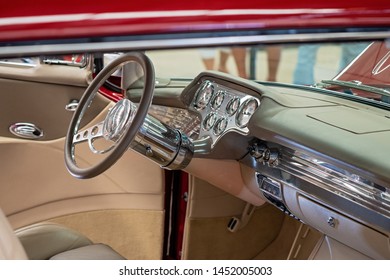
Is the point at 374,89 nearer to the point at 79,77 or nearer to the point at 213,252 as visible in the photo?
the point at 213,252

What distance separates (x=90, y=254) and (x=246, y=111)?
0.58m

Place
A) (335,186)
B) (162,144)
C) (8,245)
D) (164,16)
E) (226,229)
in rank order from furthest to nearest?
1. (226,229)
2. (162,144)
3. (335,186)
4. (8,245)
5. (164,16)

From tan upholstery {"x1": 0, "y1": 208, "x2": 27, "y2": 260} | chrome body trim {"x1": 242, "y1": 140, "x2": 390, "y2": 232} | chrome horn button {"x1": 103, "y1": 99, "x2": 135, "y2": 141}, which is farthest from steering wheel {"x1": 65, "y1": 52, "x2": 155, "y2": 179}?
chrome body trim {"x1": 242, "y1": 140, "x2": 390, "y2": 232}

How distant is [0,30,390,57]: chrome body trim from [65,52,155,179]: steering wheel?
1.11ft

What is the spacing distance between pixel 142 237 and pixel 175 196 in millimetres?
221

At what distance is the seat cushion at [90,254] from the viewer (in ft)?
4.72

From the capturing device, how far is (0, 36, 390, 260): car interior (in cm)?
116

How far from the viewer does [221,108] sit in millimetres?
1534

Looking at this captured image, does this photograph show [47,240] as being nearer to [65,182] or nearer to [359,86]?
[65,182]

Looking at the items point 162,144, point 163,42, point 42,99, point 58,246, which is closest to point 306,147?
point 162,144

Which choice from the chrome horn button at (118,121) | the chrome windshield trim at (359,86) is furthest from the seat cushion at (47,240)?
the chrome windshield trim at (359,86)

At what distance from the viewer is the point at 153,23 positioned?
0.61m

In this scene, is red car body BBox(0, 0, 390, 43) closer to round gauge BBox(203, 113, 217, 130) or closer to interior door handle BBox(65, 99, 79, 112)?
round gauge BBox(203, 113, 217, 130)

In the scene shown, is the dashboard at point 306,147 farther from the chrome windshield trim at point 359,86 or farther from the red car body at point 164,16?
the red car body at point 164,16
